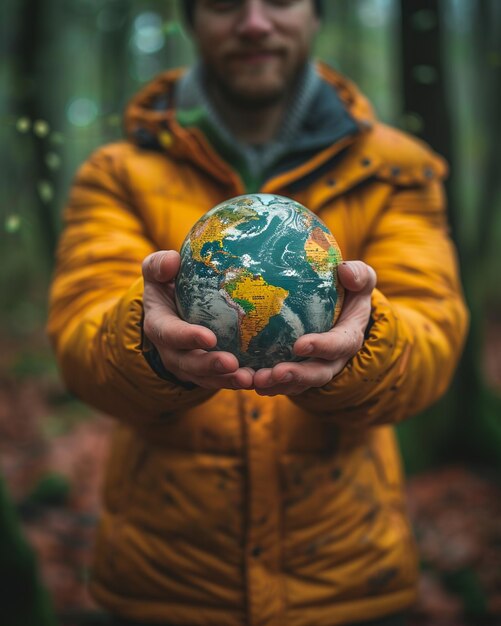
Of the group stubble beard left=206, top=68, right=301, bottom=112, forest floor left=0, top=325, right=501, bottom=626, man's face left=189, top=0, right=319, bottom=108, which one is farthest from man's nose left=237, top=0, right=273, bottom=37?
forest floor left=0, top=325, right=501, bottom=626

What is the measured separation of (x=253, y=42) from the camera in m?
2.64

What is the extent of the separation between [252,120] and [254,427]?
1.33 m

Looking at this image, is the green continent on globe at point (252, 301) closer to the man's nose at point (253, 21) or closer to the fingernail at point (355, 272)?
the fingernail at point (355, 272)

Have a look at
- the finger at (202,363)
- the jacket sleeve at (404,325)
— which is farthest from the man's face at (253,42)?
the finger at (202,363)

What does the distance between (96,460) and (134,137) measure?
5.21 m

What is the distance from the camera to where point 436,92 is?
17.0ft

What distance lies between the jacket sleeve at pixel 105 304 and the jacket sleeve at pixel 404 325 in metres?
0.49

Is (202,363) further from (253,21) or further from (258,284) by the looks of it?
(253,21)

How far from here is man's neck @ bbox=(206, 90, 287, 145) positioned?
2.83 meters

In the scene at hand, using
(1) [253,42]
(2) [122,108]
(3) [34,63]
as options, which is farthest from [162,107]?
(2) [122,108]

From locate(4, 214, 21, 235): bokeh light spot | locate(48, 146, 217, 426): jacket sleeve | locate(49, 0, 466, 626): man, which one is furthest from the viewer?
locate(4, 214, 21, 235): bokeh light spot

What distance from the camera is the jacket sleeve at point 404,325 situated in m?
2.04

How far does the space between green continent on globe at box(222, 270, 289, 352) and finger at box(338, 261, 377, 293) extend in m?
0.22

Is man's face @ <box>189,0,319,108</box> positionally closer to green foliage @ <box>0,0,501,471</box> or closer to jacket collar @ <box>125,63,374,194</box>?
jacket collar @ <box>125,63,374,194</box>
